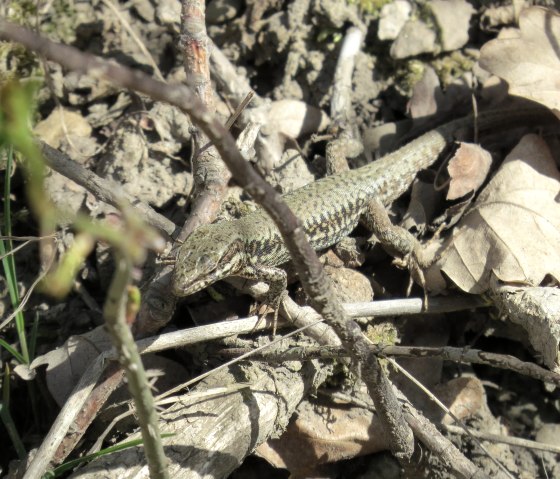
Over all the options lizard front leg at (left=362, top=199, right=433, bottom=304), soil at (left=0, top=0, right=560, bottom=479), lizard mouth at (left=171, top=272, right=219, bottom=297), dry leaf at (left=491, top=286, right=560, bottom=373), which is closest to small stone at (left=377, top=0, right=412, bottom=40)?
soil at (left=0, top=0, right=560, bottom=479)

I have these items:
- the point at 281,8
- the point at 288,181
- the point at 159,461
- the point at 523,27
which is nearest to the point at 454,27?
the point at 523,27

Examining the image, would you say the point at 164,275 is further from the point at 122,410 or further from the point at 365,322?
the point at 365,322

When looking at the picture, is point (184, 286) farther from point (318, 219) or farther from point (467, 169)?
point (467, 169)

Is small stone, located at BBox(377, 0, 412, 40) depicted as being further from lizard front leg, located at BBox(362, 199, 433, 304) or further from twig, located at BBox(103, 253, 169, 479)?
twig, located at BBox(103, 253, 169, 479)

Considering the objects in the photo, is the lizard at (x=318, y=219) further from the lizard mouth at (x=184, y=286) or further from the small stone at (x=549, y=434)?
the small stone at (x=549, y=434)

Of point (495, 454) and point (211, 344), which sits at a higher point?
point (211, 344)

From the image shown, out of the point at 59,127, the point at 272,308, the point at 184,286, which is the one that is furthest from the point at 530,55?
the point at 59,127
